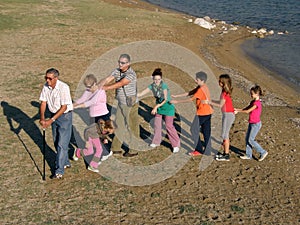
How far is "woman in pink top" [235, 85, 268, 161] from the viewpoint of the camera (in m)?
9.26

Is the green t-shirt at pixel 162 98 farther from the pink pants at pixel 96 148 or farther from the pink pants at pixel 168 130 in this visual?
the pink pants at pixel 96 148

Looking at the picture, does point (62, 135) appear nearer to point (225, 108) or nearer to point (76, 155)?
point (76, 155)

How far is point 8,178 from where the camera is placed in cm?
870

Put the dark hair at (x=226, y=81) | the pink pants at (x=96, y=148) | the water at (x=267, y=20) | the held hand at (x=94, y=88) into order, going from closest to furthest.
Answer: the held hand at (x=94, y=88) → the pink pants at (x=96, y=148) → the dark hair at (x=226, y=81) → the water at (x=267, y=20)

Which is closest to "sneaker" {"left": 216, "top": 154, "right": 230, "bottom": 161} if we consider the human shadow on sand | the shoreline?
the human shadow on sand

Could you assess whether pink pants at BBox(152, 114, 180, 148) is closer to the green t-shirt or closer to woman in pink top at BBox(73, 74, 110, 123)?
the green t-shirt

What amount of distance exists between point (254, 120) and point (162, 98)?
210cm

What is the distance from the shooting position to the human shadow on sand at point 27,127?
31.3ft

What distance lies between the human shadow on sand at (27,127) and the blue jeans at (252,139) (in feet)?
14.5

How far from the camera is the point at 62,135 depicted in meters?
8.24

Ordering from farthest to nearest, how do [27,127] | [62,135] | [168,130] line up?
[27,127] → [168,130] → [62,135]

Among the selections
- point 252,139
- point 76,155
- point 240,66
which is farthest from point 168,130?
point 240,66

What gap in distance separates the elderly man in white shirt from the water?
14.5m

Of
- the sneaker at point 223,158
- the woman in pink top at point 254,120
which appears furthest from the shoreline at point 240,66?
the sneaker at point 223,158
